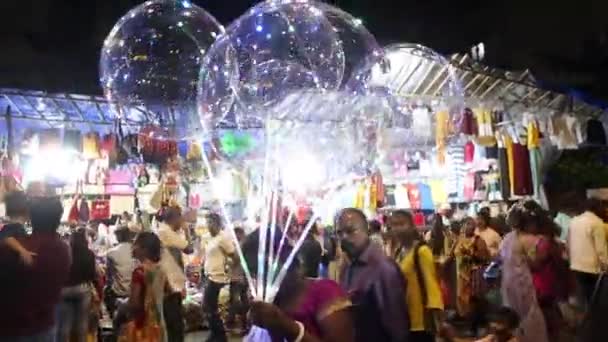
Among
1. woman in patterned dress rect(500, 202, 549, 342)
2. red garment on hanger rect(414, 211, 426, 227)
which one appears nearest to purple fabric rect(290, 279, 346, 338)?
woman in patterned dress rect(500, 202, 549, 342)

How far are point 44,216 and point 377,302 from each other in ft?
6.31

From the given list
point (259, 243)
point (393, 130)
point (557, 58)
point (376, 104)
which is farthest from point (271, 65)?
point (557, 58)

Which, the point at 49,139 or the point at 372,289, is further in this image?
the point at 49,139

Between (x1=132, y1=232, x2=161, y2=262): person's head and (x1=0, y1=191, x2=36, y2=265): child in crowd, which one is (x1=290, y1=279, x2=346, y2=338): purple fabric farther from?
(x1=132, y1=232, x2=161, y2=262): person's head

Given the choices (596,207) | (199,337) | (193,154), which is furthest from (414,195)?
(596,207)

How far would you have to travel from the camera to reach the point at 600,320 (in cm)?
171

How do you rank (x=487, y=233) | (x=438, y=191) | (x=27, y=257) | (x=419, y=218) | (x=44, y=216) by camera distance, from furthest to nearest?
1. (x=438, y=191)
2. (x=419, y=218)
3. (x=487, y=233)
4. (x=44, y=216)
5. (x=27, y=257)

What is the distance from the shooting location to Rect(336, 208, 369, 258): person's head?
4.15 meters

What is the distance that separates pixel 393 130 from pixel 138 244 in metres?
2.20

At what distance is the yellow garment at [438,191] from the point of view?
10727mm

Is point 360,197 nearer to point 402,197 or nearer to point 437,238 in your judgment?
point 402,197

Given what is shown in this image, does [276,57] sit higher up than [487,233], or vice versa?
[276,57]

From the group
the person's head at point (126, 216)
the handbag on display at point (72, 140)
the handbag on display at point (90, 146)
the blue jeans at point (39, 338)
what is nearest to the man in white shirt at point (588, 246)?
the blue jeans at point (39, 338)

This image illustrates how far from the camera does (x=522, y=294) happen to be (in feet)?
18.7
